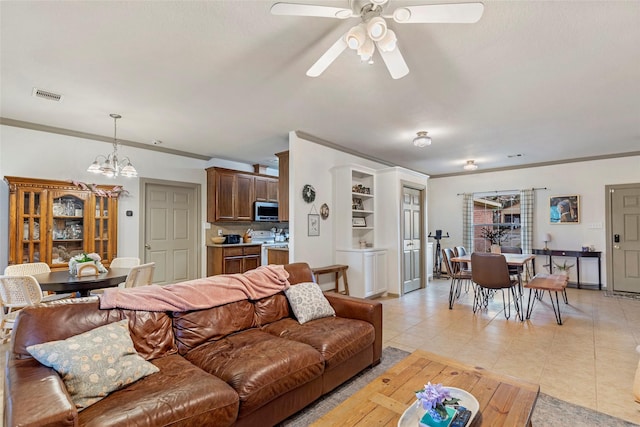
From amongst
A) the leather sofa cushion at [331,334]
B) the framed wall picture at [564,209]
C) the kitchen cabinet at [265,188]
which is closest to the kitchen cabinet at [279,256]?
the kitchen cabinet at [265,188]

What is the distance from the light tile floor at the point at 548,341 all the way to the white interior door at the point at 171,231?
3.77m

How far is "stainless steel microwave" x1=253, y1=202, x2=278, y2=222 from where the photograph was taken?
21.8ft

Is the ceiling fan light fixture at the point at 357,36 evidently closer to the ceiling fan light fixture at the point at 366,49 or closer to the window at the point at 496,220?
the ceiling fan light fixture at the point at 366,49

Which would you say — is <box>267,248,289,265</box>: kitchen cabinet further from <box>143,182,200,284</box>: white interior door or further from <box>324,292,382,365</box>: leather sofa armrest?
<box>324,292,382,365</box>: leather sofa armrest

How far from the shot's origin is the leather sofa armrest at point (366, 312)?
2.74m

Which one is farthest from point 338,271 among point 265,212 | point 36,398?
point 36,398

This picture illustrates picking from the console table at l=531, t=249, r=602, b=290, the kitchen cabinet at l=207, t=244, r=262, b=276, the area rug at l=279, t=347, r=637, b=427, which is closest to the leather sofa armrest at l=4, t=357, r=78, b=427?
the area rug at l=279, t=347, r=637, b=427

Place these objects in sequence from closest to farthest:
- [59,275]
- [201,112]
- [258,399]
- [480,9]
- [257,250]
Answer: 1. [480,9]
2. [258,399]
3. [59,275]
4. [201,112]
5. [257,250]

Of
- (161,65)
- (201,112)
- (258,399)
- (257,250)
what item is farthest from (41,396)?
(257,250)

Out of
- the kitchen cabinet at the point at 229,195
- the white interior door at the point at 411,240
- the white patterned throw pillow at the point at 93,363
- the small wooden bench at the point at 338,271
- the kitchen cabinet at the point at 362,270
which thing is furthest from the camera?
the kitchen cabinet at the point at 229,195

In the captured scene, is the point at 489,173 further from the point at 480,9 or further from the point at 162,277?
the point at 162,277

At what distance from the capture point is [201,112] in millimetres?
3793

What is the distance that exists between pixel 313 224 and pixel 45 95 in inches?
137

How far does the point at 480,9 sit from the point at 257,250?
5785 mm
